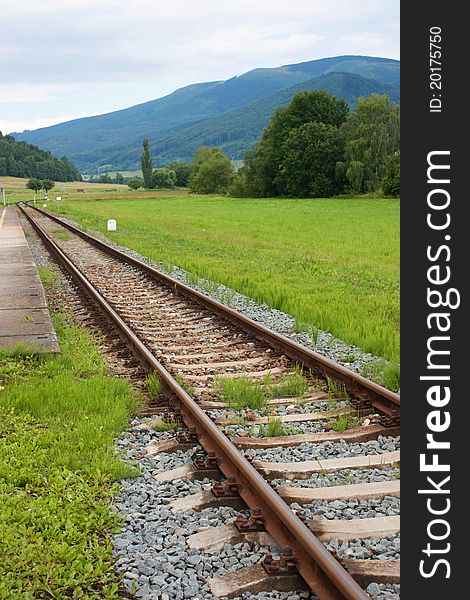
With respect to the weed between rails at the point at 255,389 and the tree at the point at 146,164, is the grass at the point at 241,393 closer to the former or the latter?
the weed between rails at the point at 255,389

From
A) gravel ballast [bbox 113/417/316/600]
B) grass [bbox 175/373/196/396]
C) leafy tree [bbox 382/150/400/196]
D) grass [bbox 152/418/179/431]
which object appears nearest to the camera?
gravel ballast [bbox 113/417/316/600]

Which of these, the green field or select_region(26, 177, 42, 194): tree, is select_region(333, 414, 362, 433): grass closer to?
the green field

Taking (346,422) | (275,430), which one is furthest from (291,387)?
(275,430)

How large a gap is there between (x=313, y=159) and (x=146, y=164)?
82.7m

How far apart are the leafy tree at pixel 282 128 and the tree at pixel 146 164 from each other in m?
68.4

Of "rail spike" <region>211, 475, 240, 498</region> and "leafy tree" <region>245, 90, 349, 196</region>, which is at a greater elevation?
"leafy tree" <region>245, 90, 349, 196</region>

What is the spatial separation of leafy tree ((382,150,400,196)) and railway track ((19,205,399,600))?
200 feet

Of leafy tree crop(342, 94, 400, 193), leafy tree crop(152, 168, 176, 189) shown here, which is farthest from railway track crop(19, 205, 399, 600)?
leafy tree crop(152, 168, 176, 189)

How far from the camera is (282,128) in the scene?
92375mm

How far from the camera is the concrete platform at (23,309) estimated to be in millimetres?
8821

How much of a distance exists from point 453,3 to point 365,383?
138 inches

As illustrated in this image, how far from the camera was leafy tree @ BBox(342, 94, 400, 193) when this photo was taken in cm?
7800

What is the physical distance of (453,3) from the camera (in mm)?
3779

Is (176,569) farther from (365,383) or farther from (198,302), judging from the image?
(198,302)
